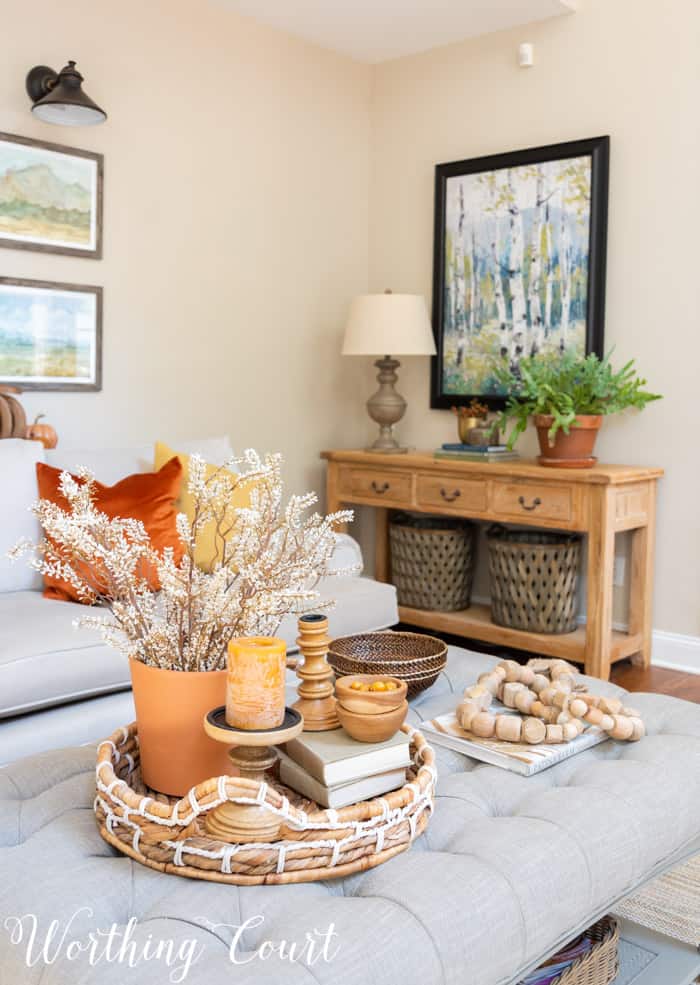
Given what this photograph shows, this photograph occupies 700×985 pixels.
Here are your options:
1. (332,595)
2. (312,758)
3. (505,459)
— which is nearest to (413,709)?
(312,758)

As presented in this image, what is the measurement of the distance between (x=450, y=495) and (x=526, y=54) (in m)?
1.83

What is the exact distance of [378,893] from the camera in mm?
1134

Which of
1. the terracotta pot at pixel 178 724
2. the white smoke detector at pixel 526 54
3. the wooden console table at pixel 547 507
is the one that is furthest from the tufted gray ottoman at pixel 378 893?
the white smoke detector at pixel 526 54

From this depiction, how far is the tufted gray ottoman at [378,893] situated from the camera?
1.01 metres

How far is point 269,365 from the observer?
425 cm

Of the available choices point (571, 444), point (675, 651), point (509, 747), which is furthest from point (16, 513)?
point (675, 651)

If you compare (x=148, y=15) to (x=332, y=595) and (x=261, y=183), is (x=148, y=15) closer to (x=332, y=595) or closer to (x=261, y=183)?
(x=261, y=183)

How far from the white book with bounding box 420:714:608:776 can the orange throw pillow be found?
1231mm

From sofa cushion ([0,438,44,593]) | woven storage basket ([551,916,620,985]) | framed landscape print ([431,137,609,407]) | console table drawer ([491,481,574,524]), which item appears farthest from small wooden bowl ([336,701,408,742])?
framed landscape print ([431,137,609,407])

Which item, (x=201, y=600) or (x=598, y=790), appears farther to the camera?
(x=598, y=790)

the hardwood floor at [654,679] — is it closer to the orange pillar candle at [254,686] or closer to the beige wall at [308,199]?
the beige wall at [308,199]

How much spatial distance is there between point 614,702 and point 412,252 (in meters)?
3.15

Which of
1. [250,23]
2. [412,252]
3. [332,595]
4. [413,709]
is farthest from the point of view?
[412,252]

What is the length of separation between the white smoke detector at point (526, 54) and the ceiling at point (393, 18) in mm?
98
